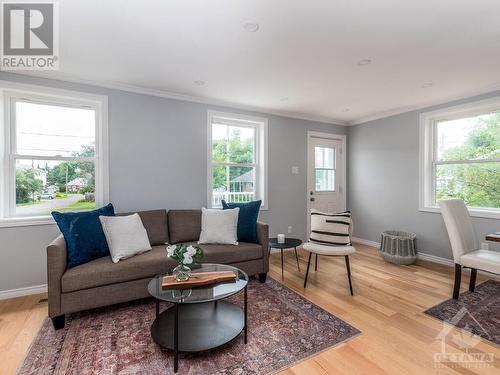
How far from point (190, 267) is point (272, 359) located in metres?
0.86

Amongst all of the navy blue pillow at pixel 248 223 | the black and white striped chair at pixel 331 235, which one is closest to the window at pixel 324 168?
the black and white striped chair at pixel 331 235

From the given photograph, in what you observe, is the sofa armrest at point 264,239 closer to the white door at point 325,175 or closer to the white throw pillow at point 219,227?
the white throw pillow at point 219,227

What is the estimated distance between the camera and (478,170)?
3.37 meters

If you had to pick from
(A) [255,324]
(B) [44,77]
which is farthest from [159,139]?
(A) [255,324]

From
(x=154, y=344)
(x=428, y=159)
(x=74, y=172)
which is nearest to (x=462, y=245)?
(x=428, y=159)

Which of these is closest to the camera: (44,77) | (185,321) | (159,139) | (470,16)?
(470,16)

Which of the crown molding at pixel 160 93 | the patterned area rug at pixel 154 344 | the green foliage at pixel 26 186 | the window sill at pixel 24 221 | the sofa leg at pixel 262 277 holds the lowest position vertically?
the patterned area rug at pixel 154 344

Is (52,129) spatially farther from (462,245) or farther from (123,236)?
(462,245)

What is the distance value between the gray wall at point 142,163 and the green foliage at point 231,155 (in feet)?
0.81

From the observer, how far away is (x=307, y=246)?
2887 millimetres

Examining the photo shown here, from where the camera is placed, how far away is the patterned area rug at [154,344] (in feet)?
5.27

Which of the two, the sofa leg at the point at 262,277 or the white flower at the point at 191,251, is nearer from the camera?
the white flower at the point at 191,251

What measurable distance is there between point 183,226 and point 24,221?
160cm

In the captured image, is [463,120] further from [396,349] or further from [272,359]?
[272,359]
